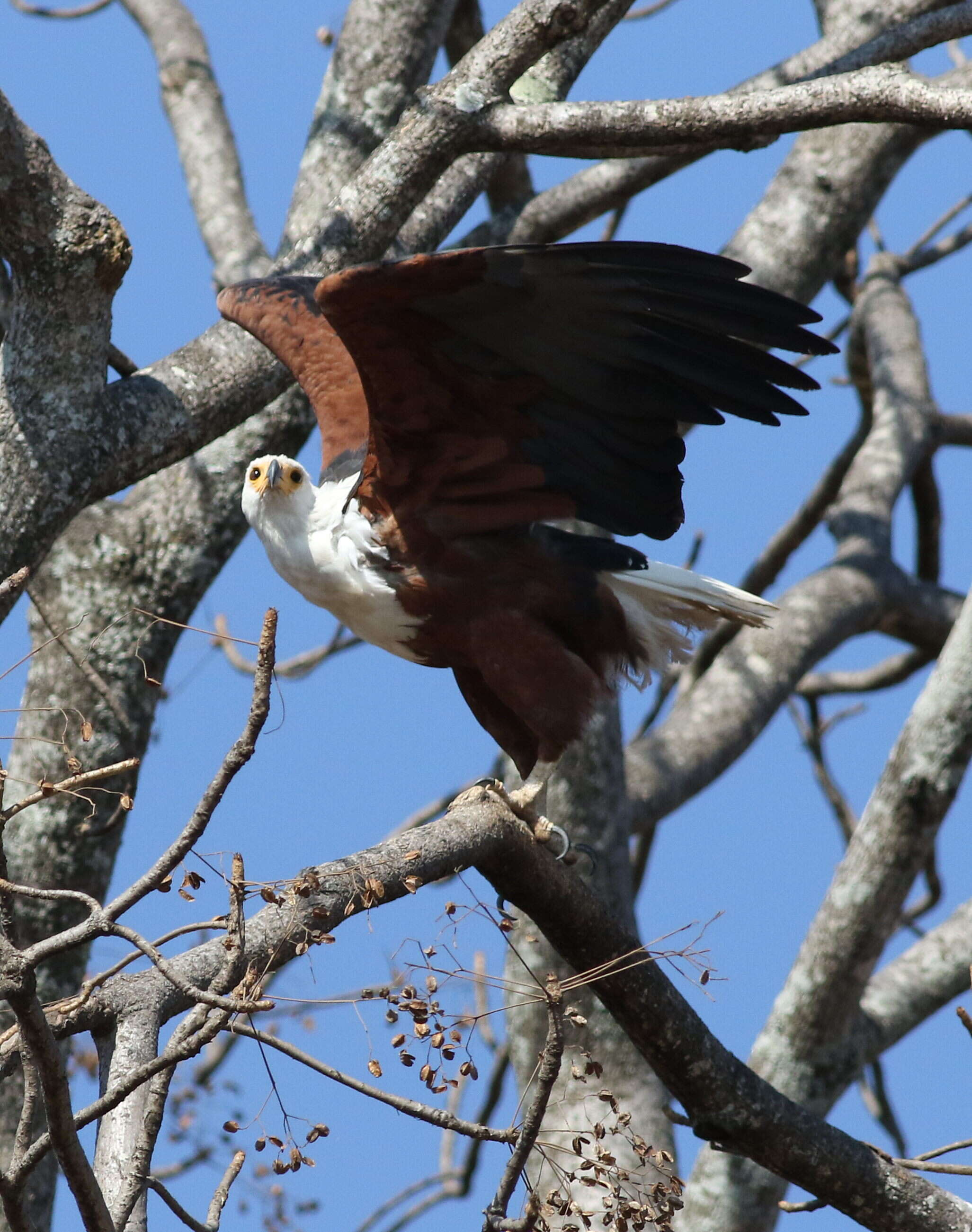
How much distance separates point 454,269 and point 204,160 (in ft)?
10.9

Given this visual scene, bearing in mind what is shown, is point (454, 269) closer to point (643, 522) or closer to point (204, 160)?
point (643, 522)

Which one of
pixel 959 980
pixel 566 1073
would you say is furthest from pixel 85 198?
pixel 959 980

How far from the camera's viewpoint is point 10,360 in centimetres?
306

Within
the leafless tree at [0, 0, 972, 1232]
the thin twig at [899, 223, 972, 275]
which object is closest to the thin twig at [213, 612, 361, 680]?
the leafless tree at [0, 0, 972, 1232]

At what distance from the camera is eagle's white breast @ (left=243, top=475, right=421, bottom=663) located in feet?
11.1

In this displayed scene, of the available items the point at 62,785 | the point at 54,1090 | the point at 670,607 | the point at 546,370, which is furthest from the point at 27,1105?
the point at 670,607

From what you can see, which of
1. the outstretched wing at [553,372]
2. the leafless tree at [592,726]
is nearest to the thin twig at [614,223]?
the leafless tree at [592,726]

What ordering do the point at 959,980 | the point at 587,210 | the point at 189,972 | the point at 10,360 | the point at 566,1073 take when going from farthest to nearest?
the point at 587,210 < the point at 959,980 < the point at 566,1073 < the point at 10,360 < the point at 189,972

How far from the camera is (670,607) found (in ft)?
12.4

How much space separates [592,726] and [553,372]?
156cm

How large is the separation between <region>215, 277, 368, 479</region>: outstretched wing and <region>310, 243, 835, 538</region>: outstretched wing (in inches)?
15.6

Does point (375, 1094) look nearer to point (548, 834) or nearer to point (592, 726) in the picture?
point (548, 834)

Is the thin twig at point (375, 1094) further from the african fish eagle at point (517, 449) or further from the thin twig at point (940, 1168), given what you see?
the african fish eagle at point (517, 449)

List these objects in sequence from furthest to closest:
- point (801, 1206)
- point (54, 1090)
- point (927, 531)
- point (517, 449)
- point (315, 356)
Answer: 1. point (927, 531)
2. point (315, 356)
3. point (517, 449)
4. point (801, 1206)
5. point (54, 1090)
